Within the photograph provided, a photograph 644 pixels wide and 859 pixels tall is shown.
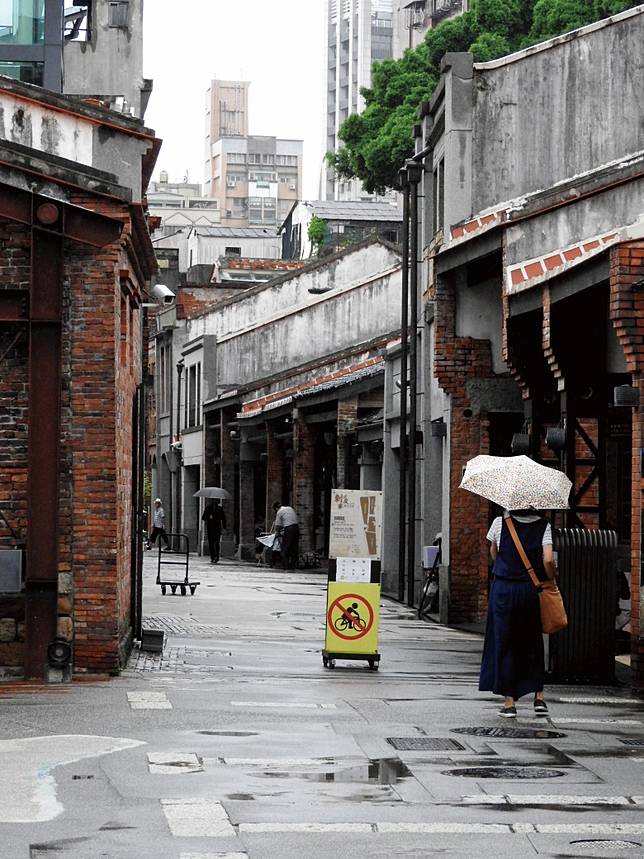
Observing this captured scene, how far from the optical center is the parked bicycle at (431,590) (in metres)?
26.4

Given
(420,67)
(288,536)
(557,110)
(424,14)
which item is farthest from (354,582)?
(424,14)

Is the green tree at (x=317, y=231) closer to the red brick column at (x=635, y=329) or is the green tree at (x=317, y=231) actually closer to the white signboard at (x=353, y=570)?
the white signboard at (x=353, y=570)

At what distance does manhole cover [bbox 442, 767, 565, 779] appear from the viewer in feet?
33.6

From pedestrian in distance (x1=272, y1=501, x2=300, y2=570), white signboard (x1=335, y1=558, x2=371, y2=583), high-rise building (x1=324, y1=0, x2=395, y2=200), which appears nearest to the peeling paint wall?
white signboard (x1=335, y1=558, x2=371, y2=583)

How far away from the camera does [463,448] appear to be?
25672 millimetres

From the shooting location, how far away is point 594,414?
63.2 ft

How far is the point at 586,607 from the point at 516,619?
8.86 feet

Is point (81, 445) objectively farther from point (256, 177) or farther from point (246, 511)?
point (256, 177)

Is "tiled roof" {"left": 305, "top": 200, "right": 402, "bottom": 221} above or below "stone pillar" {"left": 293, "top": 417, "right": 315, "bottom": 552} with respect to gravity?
above

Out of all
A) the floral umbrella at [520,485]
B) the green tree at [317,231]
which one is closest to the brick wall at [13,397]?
the floral umbrella at [520,485]

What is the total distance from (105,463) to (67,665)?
1.83m

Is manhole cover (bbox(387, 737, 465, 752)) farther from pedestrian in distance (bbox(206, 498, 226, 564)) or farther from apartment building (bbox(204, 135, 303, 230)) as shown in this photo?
apartment building (bbox(204, 135, 303, 230))

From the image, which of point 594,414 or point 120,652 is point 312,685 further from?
point 594,414

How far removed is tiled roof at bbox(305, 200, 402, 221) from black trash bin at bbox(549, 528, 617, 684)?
64.4m
